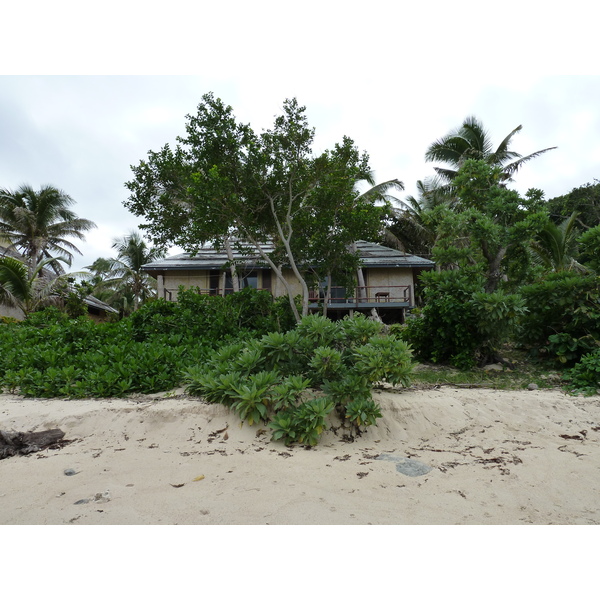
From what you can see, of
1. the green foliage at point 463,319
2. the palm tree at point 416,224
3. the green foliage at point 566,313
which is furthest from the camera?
the palm tree at point 416,224

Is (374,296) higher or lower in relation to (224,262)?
lower

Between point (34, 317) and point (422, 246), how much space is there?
21.9 meters

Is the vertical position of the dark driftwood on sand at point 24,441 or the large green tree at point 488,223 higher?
the large green tree at point 488,223

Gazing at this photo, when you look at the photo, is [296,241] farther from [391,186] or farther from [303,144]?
[391,186]

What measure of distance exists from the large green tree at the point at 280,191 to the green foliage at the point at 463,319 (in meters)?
2.75

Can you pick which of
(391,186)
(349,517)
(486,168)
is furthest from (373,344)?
(391,186)

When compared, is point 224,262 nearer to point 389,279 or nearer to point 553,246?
point 389,279

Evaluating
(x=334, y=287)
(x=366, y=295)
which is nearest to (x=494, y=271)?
(x=366, y=295)

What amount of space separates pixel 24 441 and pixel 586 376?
7217 mm

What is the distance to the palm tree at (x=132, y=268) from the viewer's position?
27875 millimetres

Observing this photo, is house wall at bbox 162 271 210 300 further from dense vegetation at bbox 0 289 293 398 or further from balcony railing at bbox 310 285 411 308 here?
dense vegetation at bbox 0 289 293 398

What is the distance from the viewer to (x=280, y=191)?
880 centimetres

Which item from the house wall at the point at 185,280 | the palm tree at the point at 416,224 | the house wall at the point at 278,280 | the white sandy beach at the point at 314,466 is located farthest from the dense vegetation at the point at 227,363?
the palm tree at the point at 416,224

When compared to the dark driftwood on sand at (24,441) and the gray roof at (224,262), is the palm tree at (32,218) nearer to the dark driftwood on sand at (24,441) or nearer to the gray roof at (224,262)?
the gray roof at (224,262)
